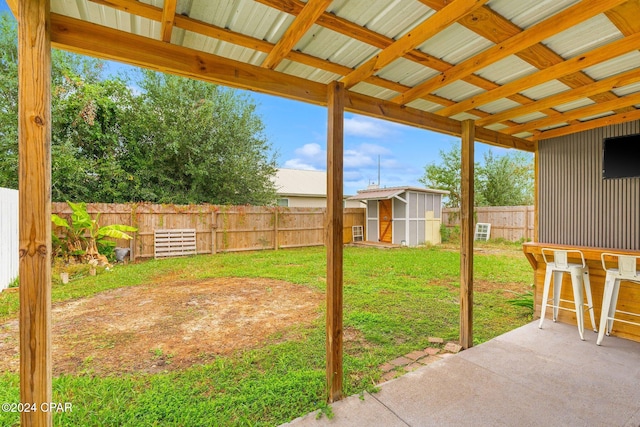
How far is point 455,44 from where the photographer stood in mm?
1868

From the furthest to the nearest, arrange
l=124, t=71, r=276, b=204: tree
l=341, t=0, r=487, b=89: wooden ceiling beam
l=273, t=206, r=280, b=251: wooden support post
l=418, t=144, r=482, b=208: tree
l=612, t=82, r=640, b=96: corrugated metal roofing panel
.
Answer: l=418, t=144, r=482, b=208: tree
l=273, t=206, r=280, b=251: wooden support post
l=124, t=71, r=276, b=204: tree
l=612, t=82, r=640, b=96: corrugated metal roofing panel
l=341, t=0, r=487, b=89: wooden ceiling beam

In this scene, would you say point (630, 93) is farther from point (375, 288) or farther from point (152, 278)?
point (152, 278)

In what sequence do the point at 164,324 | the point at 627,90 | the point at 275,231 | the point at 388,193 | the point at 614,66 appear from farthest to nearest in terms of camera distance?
the point at 388,193
the point at 275,231
the point at 164,324
the point at 627,90
the point at 614,66

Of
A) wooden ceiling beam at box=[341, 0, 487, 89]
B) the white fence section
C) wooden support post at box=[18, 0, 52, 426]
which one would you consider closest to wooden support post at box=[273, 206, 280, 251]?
the white fence section

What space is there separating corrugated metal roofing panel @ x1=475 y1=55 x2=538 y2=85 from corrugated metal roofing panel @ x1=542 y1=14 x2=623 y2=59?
0.20m

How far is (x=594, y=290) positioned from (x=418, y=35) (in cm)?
370

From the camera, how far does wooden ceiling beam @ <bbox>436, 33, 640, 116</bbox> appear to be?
1746 mm

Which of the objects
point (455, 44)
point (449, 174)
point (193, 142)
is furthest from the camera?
point (449, 174)

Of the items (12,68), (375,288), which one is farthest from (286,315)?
(12,68)

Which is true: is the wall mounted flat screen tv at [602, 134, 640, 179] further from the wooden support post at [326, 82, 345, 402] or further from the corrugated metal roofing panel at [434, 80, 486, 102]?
the wooden support post at [326, 82, 345, 402]

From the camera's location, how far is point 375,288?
5.32 m

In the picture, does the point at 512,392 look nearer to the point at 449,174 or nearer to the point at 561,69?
the point at 561,69

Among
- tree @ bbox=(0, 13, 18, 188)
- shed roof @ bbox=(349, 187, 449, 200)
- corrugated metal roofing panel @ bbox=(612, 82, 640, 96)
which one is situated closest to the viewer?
corrugated metal roofing panel @ bbox=(612, 82, 640, 96)

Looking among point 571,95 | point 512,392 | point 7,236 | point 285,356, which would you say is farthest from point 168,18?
point 7,236
